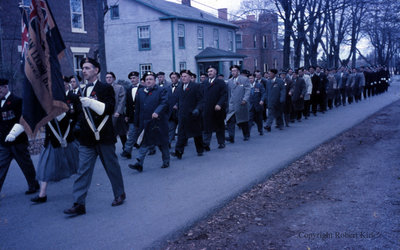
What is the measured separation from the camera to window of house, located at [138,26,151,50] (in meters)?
30.3

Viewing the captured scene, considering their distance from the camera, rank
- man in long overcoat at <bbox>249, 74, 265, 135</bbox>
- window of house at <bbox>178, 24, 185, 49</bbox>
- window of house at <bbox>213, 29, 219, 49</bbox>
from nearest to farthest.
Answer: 1. man in long overcoat at <bbox>249, 74, 265, 135</bbox>
2. window of house at <bbox>178, 24, 185, 49</bbox>
3. window of house at <bbox>213, 29, 219, 49</bbox>

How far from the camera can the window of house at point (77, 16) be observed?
23250mm

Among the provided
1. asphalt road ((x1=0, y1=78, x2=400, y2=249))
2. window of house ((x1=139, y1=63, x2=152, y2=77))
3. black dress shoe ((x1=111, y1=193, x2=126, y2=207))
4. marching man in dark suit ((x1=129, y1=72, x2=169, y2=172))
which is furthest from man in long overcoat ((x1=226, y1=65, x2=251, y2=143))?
window of house ((x1=139, y1=63, x2=152, y2=77))

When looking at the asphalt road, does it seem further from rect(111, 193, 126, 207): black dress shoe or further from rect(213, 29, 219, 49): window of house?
rect(213, 29, 219, 49): window of house

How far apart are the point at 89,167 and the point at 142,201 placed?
1.00 metres

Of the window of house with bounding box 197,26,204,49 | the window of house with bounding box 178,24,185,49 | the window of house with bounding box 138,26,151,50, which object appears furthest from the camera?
the window of house with bounding box 197,26,204,49

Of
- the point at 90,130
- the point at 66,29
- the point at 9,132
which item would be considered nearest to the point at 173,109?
the point at 9,132

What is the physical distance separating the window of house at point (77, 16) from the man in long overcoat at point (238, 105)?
48.2 ft

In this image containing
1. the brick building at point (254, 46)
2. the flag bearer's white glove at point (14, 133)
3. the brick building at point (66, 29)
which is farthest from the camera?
the brick building at point (254, 46)

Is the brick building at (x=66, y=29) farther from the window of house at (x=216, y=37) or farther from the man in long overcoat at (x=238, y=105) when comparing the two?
the window of house at (x=216, y=37)

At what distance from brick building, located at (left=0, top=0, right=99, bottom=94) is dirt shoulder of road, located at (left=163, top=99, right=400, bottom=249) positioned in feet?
46.4

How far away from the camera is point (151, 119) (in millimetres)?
8109

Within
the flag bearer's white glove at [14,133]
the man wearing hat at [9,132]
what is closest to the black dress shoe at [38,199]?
the man wearing hat at [9,132]

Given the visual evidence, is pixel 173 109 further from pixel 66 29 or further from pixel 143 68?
pixel 143 68
